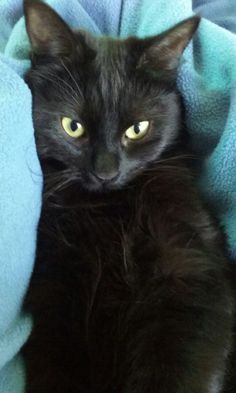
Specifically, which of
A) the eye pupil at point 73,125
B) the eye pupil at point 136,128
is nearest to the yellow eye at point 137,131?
the eye pupil at point 136,128

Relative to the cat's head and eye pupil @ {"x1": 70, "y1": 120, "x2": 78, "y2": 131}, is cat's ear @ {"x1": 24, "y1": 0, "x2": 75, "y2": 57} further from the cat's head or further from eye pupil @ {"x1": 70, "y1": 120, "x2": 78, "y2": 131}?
eye pupil @ {"x1": 70, "y1": 120, "x2": 78, "y2": 131}

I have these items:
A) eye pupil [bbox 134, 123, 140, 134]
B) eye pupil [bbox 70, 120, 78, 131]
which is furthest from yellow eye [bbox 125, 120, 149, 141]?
eye pupil [bbox 70, 120, 78, 131]

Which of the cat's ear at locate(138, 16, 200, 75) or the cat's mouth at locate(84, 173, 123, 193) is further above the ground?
the cat's ear at locate(138, 16, 200, 75)

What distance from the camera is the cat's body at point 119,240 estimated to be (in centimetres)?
87

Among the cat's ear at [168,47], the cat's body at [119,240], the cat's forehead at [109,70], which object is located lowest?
the cat's body at [119,240]

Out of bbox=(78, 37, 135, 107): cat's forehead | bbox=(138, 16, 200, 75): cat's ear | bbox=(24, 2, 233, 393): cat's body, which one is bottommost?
bbox=(24, 2, 233, 393): cat's body

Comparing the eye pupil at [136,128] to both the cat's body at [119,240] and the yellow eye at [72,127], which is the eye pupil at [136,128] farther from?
the yellow eye at [72,127]

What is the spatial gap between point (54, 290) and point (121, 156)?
0.95ft

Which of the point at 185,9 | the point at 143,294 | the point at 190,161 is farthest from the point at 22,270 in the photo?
the point at 185,9

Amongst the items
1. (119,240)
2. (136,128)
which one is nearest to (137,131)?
(136,128)

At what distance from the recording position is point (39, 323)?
0.92 meters

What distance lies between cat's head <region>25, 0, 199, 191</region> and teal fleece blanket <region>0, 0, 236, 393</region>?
6 cm

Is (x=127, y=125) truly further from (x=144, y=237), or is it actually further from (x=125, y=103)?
(x=144, y=237)

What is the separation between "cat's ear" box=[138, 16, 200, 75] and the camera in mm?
974
